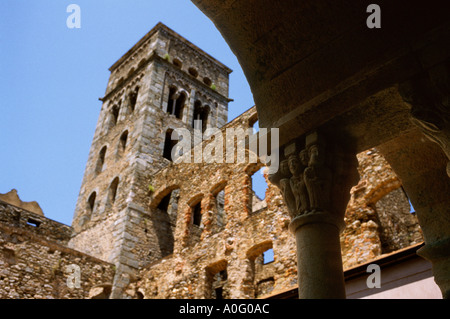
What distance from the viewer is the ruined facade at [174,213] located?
1069 centimetres

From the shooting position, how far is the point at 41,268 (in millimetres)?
13547

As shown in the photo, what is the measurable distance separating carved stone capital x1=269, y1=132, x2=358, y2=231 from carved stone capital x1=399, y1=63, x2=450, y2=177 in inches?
27.4

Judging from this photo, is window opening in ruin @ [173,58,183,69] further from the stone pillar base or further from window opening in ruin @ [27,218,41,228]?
the stone pillar base

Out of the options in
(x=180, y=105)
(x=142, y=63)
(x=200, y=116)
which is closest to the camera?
(x=180, y=105)

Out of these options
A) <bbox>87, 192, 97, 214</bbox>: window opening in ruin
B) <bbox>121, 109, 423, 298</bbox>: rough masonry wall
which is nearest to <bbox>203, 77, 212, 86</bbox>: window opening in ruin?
<bbox>87, 192, 97, 214</bbox>: window opening in ruin

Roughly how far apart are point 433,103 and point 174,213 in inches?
605

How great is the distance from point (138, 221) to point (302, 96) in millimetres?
13572

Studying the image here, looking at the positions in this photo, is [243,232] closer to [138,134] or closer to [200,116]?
[138,134]

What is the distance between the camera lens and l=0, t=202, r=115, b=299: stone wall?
12.9 meters

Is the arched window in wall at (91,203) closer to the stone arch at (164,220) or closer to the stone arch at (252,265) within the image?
the stone arch at (164,220)

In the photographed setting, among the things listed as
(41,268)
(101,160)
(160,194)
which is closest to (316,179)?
(41,268)

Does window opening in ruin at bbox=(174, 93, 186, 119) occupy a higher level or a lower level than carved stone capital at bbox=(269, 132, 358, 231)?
higher

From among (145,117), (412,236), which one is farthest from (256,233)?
(145,117)

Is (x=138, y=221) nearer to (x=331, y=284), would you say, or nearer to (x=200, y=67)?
(x=200, y=67)
